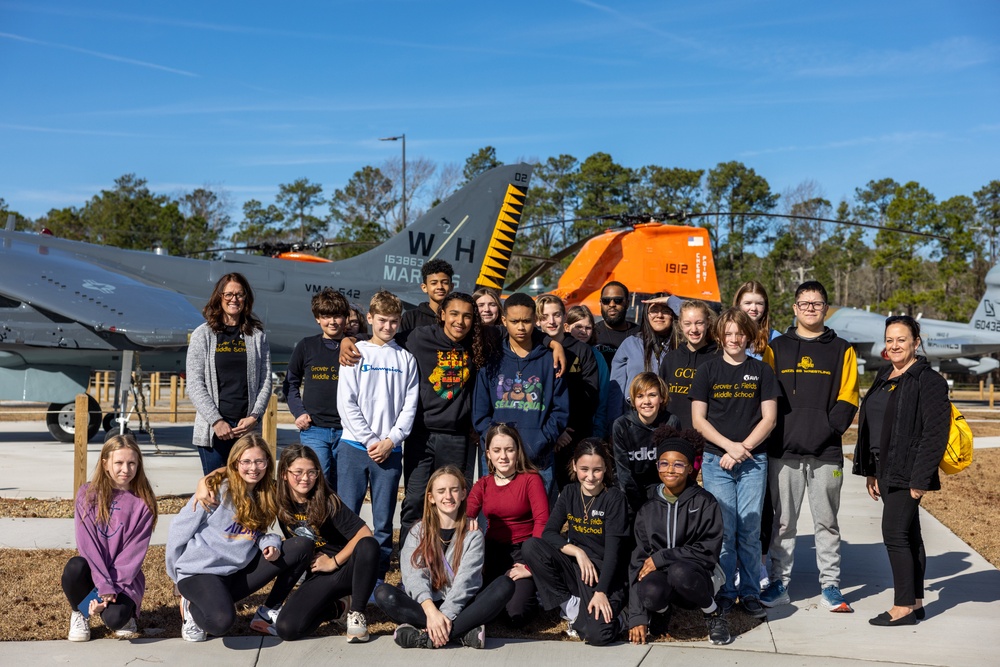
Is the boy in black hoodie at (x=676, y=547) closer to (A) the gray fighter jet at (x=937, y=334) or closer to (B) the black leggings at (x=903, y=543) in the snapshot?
(B) the black leggings at (x=903, y=543)

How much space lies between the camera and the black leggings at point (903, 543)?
16.2 ft

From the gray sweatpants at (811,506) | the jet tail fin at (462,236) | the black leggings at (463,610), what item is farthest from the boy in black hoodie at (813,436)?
the jet tail fin at (462,236)

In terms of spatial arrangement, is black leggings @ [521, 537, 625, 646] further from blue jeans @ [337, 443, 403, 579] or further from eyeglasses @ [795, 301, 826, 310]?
eyeglasses @ [795, 301, 826, 310]

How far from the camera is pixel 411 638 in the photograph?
4355mm

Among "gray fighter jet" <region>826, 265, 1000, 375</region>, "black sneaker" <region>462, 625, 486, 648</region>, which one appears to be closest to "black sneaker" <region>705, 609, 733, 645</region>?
"black sneaker" <region>462, 625, 486, 648</region>

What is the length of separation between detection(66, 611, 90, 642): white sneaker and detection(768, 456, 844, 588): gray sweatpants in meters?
3.82

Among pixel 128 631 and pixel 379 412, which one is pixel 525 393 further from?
pixel 128 631

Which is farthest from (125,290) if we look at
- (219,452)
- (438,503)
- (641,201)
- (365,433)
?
(641,201)

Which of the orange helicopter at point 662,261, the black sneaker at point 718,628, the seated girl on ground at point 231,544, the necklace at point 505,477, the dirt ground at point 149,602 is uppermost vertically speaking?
the orange helicopter at point 662,261

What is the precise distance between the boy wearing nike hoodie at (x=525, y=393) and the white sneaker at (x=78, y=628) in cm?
229

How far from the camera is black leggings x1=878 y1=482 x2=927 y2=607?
494 centimetres

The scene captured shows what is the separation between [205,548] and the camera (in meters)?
4.50

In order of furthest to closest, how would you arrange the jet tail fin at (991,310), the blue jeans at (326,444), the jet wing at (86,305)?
the jet tail fin at (991,310)
the jet wing at (86,305)
the blue jeans at (326,444)

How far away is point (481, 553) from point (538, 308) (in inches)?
76.4
